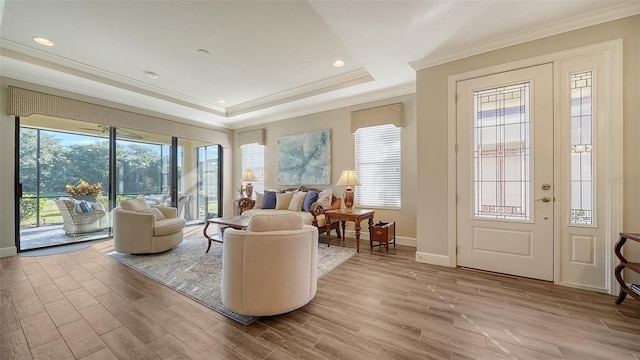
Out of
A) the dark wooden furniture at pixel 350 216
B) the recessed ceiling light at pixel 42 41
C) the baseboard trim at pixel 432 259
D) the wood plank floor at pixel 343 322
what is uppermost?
the recessed ceiling light at pixel 42 41

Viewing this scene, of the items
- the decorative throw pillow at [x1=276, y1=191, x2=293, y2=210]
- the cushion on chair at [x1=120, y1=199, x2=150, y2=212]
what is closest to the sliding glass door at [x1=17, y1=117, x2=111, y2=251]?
the cushion on chair at [x1=120, y1=199, x2=150, y2=212]

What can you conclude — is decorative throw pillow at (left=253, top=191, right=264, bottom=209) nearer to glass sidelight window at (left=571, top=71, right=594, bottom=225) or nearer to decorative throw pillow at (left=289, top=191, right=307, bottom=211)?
decorative throw pillow at (left=289, top=191, right=307, bottom=211)

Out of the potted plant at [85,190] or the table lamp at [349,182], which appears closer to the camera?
the table lamp at [349,182]

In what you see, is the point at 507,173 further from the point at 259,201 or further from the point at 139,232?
the point at 139,232

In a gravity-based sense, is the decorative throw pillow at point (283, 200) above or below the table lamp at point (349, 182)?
below

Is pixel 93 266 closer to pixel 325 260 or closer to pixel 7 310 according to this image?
pixel 7 310

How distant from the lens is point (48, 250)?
3898mm

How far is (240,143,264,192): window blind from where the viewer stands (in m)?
6.44

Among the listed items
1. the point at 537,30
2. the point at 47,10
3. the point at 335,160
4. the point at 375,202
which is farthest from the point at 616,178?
the point at 47,10

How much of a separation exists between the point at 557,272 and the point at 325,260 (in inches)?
102

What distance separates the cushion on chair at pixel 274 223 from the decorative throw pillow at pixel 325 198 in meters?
2.31

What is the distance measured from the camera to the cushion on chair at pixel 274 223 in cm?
Result: 203

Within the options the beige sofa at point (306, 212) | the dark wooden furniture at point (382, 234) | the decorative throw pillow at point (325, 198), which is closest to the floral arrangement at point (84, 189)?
the beige sofa at point (306, 212)

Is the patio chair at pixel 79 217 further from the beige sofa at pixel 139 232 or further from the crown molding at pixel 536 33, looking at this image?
the crown molding at pixel 536 33
